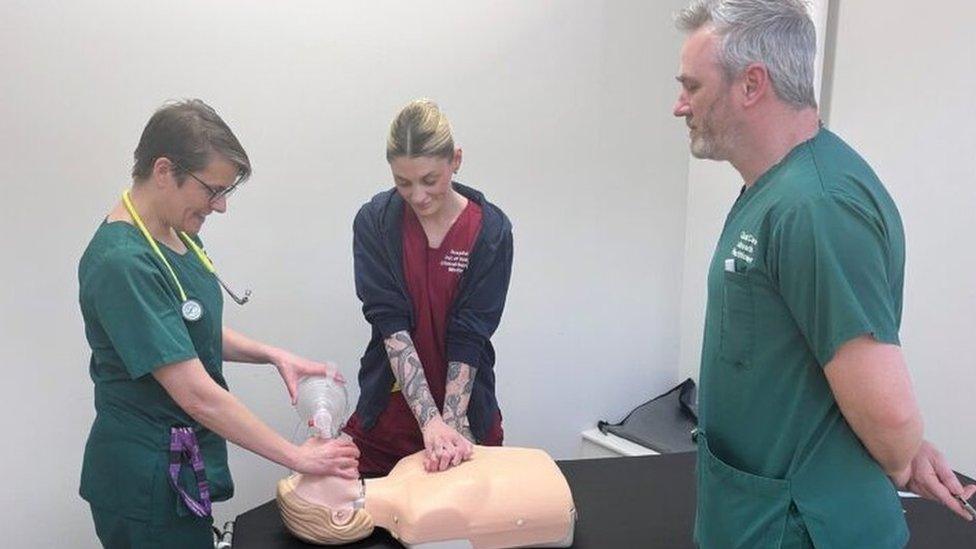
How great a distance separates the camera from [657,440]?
109 inches

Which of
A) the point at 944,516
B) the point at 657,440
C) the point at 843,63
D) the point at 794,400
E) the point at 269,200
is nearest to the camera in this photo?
the point at 794,400

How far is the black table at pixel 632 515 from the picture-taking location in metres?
1.47

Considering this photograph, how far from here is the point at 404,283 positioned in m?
1.67

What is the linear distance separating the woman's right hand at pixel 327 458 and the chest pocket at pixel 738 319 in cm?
71

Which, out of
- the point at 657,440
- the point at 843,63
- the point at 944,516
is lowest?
the point at 657,440

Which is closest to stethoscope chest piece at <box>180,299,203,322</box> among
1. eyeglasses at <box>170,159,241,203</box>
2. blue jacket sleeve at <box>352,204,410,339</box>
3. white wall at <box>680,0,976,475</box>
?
eyeglasses at <box>170,159,241,203</box>

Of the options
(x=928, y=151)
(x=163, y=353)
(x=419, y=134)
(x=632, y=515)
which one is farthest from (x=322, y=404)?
(x=928, y=151)

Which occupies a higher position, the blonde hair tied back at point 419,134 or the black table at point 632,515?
the blonde hair tied back at point 419,134

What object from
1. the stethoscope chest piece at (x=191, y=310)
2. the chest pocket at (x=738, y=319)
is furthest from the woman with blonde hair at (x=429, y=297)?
the chest pocket at (x=738, y=319)

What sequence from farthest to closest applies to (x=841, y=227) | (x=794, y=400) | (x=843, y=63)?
(x=843, y=63), (x=794, y=400), (x=841, y=227)

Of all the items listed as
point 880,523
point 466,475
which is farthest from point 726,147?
point 466,475

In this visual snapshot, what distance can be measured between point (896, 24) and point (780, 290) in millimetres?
1724

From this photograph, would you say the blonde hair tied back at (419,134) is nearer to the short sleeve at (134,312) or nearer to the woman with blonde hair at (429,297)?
the woman with blonde hair at (429,297)

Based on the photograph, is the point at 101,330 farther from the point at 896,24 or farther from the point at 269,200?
the point at 896,24
